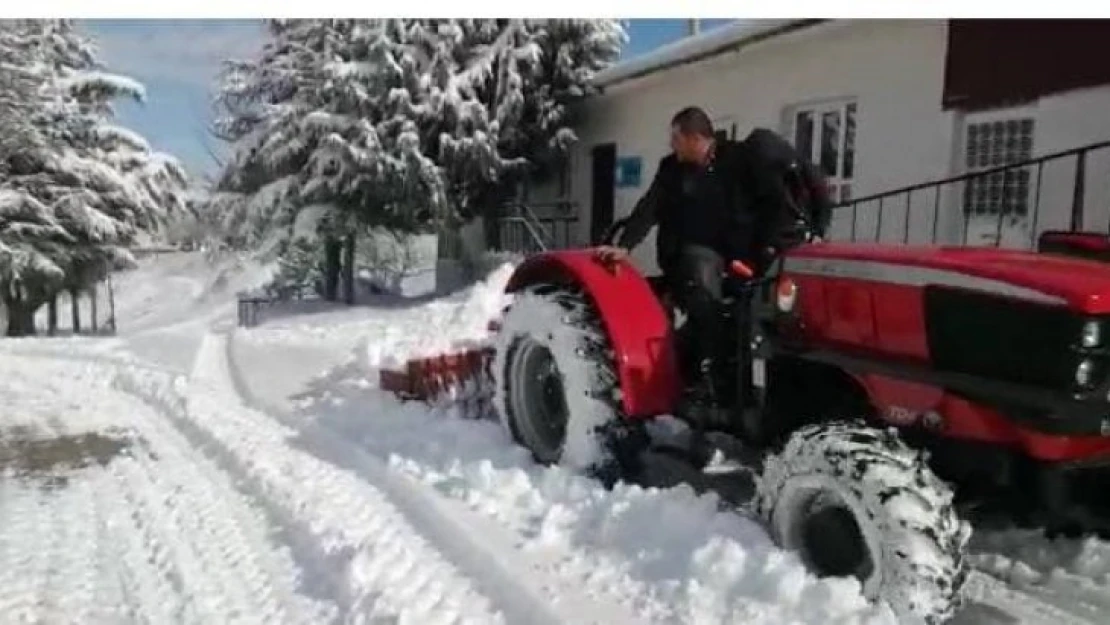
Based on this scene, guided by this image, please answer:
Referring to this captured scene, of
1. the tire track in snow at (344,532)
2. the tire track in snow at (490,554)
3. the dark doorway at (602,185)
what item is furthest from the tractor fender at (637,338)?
the dark doorway at (602,185)

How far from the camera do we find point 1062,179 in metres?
6.00

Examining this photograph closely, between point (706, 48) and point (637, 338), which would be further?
point (706, 48)

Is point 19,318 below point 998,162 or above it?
below

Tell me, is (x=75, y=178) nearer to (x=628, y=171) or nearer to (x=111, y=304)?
(x=111, y=304)

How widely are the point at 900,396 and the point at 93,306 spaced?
453cm

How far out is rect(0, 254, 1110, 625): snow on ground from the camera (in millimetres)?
2295

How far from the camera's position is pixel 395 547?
2660 millimetres

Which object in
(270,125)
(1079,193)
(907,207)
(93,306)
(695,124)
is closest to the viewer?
(695,124)

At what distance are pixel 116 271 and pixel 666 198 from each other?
2504 mm

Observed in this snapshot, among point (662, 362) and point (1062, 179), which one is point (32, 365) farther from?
point (1062, 179)

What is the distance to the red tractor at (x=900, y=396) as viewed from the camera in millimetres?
2035

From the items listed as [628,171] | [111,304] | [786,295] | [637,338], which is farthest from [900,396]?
[628,171]

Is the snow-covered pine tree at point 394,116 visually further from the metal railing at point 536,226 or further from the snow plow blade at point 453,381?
the snow plow blade at point 453,381

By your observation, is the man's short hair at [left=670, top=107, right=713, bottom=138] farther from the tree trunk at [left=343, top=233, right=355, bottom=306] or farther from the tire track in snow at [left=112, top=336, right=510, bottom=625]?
the tree trunk at [left=343, top=233, right=355, bottom=306]
